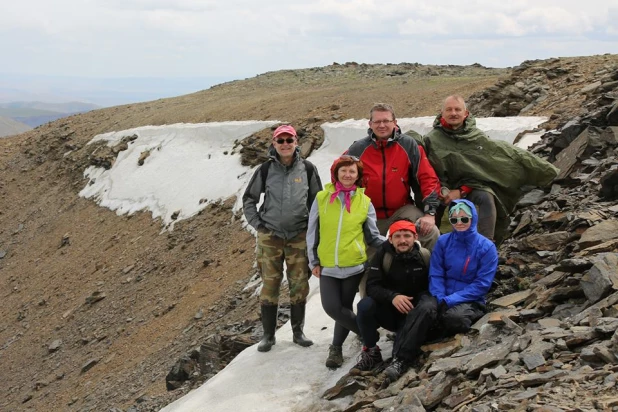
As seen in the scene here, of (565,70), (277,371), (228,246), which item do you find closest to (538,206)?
(277,371)

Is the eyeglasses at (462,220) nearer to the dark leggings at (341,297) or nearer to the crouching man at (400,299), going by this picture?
the crouching man at (400,299)

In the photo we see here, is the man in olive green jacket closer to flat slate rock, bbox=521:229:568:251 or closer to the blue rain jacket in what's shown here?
flat slate rock, bbox=521:229:568:251

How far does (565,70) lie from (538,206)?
1196 centimetres

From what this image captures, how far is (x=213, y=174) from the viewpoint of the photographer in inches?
901

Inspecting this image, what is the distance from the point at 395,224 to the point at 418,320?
3.41 ft

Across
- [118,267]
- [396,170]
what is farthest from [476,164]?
[118,267]

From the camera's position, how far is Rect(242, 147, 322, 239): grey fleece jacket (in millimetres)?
8633

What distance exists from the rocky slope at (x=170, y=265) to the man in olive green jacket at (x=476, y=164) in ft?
2.36

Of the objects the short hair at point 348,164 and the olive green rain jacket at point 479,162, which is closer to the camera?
the short hair at point 348,164

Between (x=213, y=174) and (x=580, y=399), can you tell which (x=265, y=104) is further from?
(x=580, y=399)

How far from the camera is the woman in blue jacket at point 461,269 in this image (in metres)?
6.99

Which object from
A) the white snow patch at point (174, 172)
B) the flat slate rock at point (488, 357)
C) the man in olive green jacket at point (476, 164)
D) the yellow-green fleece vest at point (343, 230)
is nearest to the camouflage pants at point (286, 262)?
the yellow-green fleece vest at point (343, 230)

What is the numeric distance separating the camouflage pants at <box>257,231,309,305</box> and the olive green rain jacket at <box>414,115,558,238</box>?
80.1 inches

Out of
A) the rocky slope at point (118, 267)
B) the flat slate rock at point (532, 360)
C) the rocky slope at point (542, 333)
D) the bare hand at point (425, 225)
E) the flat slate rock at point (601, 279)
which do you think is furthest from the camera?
the rocky slope at point (118, 267)
